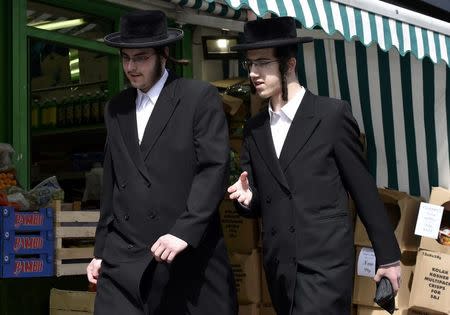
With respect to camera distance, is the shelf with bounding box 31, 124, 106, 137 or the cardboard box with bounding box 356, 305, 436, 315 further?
the shelf with bounding box 31, 124, 106, 137

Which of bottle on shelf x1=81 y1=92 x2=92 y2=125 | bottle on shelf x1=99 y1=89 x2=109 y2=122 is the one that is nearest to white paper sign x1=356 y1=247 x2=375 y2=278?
bottle on shelf x1=99 y1=89 x2=109 y2=122

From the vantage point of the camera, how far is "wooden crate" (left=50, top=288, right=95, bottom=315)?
19.4ft

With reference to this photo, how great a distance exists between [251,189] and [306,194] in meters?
0.29

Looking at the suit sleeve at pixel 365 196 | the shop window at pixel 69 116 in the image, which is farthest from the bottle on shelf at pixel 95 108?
the suit sleeve at pixel 365 196

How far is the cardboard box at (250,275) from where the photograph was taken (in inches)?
249

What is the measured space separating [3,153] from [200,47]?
2601 mm

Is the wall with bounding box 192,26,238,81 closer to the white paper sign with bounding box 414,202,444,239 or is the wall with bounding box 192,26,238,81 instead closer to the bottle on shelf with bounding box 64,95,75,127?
the bottle on shelf with bounding box 64,95,75,127

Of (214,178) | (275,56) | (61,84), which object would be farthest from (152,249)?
(61,84)

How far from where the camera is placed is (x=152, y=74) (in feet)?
13.2

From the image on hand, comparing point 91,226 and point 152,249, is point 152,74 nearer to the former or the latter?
point 152,249

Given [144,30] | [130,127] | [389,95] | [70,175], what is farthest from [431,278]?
[70,175]

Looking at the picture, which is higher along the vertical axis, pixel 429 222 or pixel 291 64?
pixel 291 64

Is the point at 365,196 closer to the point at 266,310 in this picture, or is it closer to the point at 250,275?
the point at 250,275

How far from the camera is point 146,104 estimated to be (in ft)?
13.4
